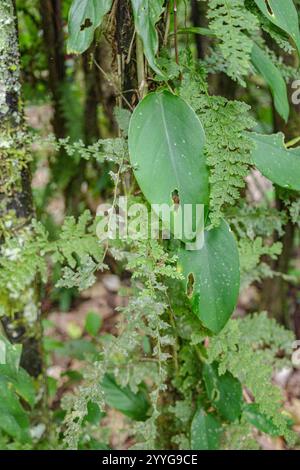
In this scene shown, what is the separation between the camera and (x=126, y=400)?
3.71ft

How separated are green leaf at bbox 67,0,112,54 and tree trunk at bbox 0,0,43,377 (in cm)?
17

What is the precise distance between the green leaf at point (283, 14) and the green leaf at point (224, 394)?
628 millimetres

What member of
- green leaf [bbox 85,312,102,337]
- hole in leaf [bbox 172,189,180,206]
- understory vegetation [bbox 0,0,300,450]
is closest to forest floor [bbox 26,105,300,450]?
green leaf [bbox 85,312,102,337]

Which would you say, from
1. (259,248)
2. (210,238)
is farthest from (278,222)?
(210,238)

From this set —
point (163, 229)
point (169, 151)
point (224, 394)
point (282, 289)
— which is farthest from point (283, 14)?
point (282, 289)

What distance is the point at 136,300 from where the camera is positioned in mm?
913

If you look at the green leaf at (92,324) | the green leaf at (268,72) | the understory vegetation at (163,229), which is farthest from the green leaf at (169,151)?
the green leaf at (92,324)

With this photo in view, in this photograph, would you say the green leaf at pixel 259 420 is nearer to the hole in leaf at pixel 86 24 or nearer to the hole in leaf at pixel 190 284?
the hole in leaf at pixel 190 284

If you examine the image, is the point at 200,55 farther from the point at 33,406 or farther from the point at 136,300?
the point at 33,406

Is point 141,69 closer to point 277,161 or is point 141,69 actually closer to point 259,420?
point 277,161

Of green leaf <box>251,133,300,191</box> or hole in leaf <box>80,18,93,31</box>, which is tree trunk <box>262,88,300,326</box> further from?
hole in leaf <box>80,18,93,31</box>

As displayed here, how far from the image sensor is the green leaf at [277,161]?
2.87 feet

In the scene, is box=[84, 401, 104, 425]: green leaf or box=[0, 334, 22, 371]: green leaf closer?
box=[0, 334, 22, 371]: green leaf

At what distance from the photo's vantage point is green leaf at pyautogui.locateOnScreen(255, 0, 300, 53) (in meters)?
0.78
